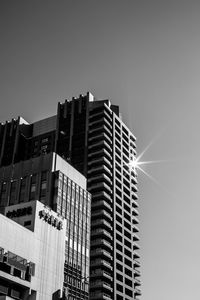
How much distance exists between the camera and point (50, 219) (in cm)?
9425

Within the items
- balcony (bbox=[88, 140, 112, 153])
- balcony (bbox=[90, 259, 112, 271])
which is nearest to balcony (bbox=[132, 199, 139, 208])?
balcony (bbox=[88, 140, 112, 153])

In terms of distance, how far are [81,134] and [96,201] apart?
29664 millimetres

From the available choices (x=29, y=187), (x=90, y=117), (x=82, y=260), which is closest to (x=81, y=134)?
(x=90, y=117)

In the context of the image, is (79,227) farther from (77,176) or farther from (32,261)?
(32,261)

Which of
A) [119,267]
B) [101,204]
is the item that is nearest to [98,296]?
[119,267]

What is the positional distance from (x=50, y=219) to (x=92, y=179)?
51.1m

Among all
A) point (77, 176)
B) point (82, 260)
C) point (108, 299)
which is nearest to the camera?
point (82, 260)

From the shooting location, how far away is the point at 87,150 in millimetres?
152250

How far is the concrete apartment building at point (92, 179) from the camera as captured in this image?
398ft

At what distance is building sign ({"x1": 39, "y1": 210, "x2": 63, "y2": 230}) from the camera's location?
303 ft

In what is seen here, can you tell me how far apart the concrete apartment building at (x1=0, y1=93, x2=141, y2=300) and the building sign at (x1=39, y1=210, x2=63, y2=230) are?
14473 mm

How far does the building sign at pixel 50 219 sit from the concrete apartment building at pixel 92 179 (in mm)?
14473

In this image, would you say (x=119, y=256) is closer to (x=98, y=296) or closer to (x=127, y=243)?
(x=127, y=243)

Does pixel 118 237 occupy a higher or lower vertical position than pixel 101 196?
lower
